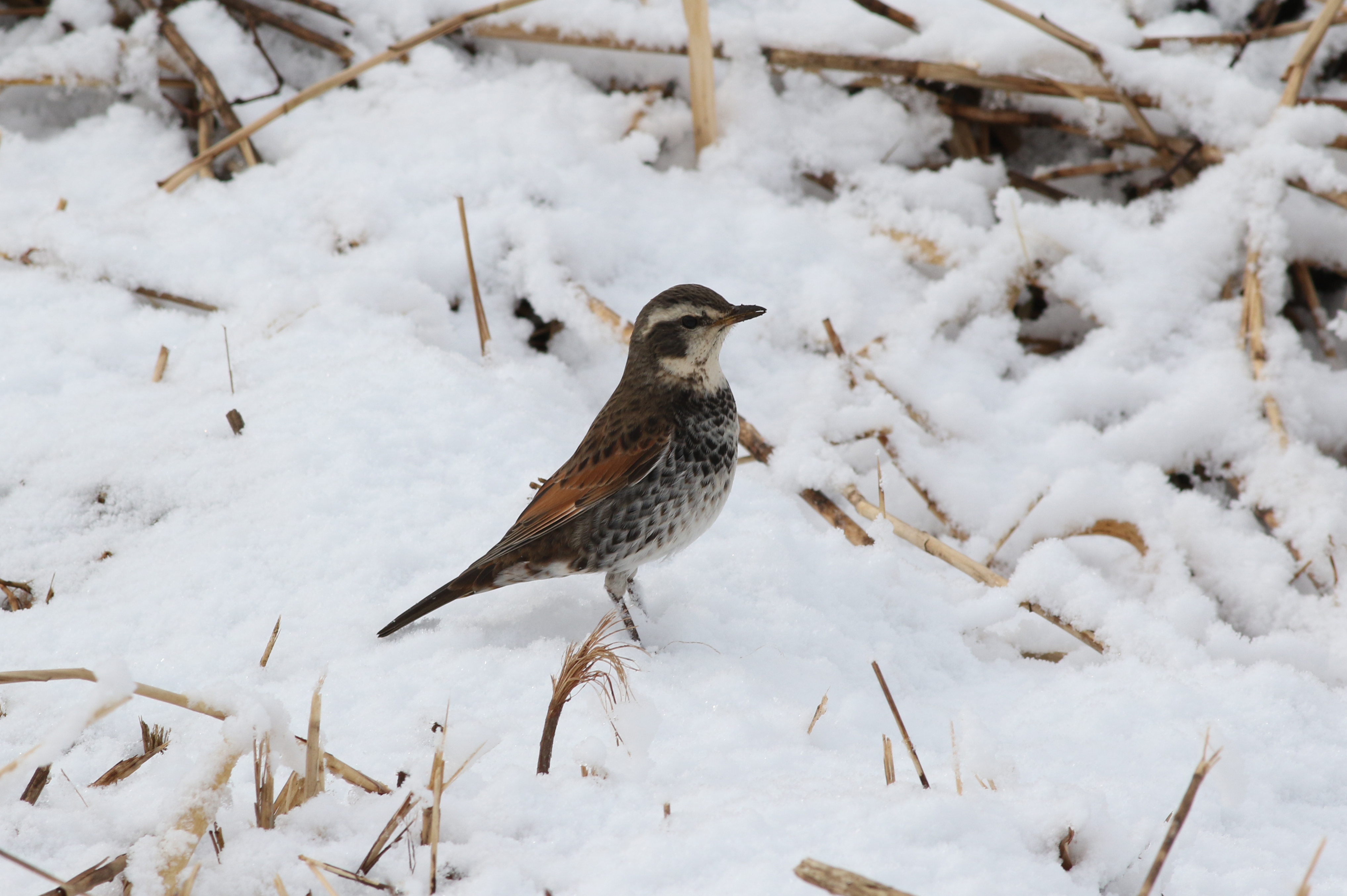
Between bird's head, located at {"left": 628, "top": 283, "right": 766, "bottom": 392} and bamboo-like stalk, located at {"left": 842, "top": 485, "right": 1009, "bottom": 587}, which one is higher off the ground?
bird's head, located at {"left": 628, "top": 283, "right": 766, "bottom": 392}

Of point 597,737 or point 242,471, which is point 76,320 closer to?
point 242,471

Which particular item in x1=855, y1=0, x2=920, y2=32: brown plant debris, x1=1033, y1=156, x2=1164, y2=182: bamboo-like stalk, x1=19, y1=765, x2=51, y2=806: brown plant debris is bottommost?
x1=19, y1=765, x2=51, y2=806: brown plant debris

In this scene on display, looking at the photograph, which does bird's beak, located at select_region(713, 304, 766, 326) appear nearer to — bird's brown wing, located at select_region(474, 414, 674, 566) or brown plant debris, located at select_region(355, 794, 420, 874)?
bird's brown wing, located at select_region(474, 414, 674, 566)

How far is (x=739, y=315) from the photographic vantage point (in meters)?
3.52

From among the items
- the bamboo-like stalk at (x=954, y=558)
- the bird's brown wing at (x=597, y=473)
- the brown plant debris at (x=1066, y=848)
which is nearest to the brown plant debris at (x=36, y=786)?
the bird's brown wing at (x=597, y=473)

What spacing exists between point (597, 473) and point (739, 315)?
2.54 ft

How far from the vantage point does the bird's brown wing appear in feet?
10.6

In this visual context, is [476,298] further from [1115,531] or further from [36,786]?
[1115,531]

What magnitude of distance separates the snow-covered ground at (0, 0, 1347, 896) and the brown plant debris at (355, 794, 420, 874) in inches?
1.7

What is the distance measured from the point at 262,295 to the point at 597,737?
9.90 ft

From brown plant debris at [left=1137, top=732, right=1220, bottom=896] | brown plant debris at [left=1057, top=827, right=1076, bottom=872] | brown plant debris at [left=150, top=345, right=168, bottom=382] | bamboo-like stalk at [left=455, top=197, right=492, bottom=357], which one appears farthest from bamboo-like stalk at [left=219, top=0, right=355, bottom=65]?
brown plant debris at [left=1137, top=732, right=1220, bottom=896]

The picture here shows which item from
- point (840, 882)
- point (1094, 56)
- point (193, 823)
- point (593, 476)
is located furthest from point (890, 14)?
point (193, 823)

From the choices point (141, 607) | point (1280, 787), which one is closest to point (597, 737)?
point (141, 607)

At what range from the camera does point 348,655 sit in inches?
113
